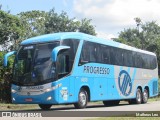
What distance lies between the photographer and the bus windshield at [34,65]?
18.3m

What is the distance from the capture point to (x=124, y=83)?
25969 millimetres

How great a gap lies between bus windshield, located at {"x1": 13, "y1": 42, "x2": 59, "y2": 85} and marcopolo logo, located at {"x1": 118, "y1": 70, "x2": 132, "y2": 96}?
7.63 m

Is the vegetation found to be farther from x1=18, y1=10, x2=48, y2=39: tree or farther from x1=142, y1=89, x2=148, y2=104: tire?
x1=142, y1=89, x2=148, y2=104: tire

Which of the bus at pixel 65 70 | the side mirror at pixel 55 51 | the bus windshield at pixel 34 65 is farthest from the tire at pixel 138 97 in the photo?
the side mirror at pixel 55 51

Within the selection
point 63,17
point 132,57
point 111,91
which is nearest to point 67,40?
point 111,91

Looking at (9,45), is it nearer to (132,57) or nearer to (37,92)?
(132,57)

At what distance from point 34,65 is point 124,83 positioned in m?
8.93

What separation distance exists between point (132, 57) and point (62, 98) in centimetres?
970

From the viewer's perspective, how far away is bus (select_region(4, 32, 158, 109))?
723 inches

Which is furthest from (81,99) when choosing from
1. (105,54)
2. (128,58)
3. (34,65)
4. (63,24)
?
(63,24)

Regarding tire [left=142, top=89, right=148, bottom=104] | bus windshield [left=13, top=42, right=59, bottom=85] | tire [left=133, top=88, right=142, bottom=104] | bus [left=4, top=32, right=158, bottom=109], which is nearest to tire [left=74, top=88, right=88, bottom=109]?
bus [left=4, top=32, right=158, bottom=109]

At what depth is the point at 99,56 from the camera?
2220cm

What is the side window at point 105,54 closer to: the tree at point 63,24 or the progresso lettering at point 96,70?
the progresso lettering at point 96,70

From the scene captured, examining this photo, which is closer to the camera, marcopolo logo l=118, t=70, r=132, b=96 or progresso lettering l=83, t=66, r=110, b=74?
progresso lettering l=83, t=66, r=110, b=74
